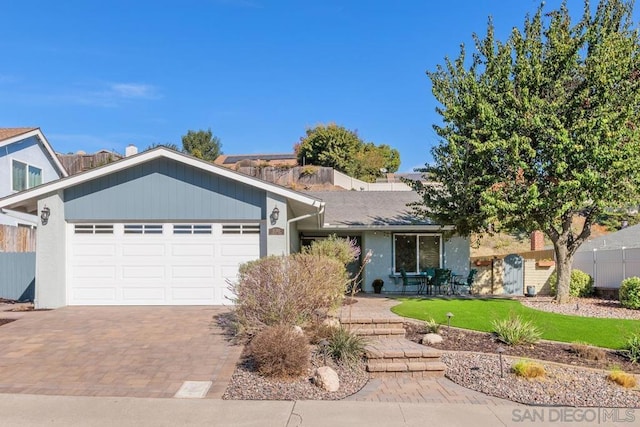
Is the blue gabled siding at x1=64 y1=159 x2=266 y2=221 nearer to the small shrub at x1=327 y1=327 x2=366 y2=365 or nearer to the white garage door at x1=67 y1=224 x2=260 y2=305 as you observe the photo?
the white garage door at x1=67 y1=224 x2=260 y2=305

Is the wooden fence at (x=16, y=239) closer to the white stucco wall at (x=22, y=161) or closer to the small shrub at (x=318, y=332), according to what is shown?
the white stucco wall at (x=22, y=161)

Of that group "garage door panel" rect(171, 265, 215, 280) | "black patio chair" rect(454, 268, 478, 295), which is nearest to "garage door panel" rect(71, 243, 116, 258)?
"garage door panel" rect(171, 265, 215, 280)

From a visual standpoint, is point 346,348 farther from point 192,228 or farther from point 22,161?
point 22,161

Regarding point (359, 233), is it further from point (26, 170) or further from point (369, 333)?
point (26, 170)

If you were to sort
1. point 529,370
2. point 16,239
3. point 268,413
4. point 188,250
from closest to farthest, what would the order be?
1. point 268,413
2. point 529,370
3. point 188,250
4. point 16,239

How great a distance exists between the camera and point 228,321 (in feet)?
31.4

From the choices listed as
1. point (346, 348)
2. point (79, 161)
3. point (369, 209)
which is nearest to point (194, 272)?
point (346, 348)

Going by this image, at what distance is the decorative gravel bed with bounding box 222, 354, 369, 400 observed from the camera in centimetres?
547

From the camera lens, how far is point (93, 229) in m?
12.1

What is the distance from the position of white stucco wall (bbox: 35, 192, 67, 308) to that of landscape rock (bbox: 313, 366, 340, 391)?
350 inches

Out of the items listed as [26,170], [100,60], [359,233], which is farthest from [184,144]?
[359,233]

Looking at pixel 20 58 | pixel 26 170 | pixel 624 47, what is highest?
pixel 20 58

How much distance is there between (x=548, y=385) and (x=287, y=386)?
344 cm

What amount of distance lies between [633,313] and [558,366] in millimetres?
6121
